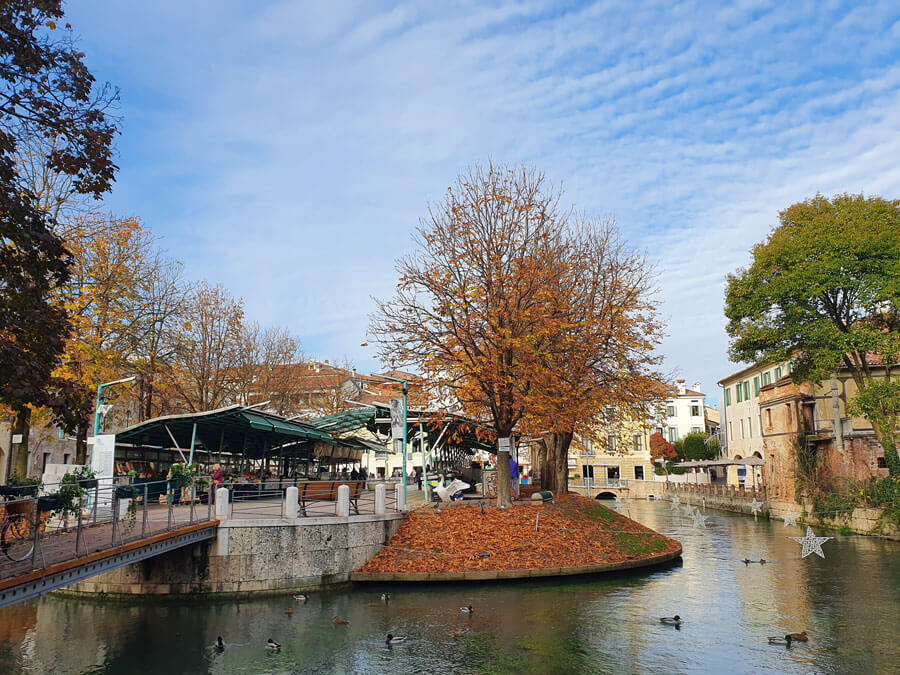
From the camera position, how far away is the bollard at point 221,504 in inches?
738

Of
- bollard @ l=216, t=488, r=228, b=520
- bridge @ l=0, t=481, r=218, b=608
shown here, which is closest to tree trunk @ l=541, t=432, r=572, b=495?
bollard @ l=216, t=488, r=228, b=520

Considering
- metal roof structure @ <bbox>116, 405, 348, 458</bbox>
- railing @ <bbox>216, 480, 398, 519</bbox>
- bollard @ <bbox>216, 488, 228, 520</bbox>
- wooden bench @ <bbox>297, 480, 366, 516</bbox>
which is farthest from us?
A: metal roof structure @ <bbox>116, 405, 348, 458</bbox>

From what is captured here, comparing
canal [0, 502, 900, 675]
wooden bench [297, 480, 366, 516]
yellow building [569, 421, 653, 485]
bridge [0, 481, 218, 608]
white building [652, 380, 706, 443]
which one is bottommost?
canal [0, 502, 900, 675]

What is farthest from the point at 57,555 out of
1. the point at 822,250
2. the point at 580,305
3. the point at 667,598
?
the point at 822,250

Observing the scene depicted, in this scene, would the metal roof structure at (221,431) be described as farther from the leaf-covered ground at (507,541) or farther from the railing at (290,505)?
the leaf-covered ground at (507,541)

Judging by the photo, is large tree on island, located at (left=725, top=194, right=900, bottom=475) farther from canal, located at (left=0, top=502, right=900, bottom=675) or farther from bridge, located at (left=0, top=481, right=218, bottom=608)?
bridge, located at (left=0, top=481, right=218, bottom=608)

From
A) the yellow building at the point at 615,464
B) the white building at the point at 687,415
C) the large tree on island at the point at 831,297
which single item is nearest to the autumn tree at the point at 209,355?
the large tree on island at the point at 831,297

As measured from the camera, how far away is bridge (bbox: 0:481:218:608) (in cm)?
1079

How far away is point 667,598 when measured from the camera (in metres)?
18.1

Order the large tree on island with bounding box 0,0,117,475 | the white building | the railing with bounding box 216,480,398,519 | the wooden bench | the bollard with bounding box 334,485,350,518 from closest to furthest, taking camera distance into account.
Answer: the large tree on island with bounding box 0,0,117,475, the railing with bounding box 216,480,398,519, the bollard with bounding box 334,485,350,518, the wooden bench, the white building

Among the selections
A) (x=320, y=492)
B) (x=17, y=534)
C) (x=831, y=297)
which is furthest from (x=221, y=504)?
(x=831, y=297)

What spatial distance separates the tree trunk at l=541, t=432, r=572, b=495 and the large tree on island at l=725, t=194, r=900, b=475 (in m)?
12.6

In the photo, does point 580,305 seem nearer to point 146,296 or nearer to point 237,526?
point 237,526

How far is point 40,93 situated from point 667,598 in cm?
1722
